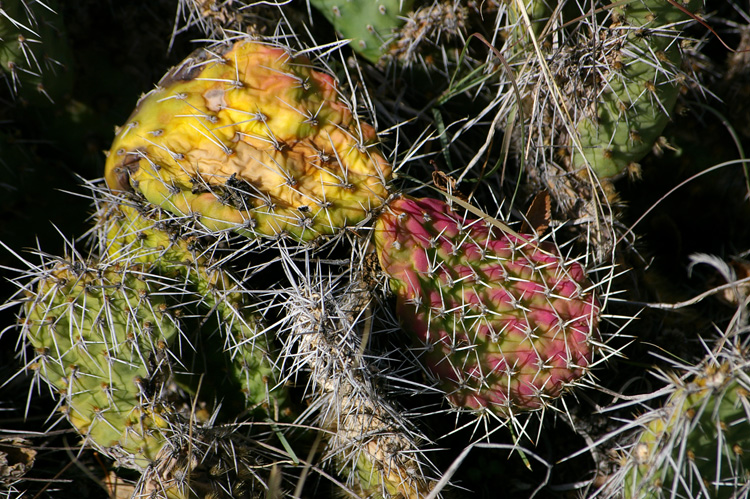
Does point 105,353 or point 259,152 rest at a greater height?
point 259,152

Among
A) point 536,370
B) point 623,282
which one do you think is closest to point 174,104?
point 536,370

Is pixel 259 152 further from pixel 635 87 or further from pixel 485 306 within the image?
pixel 635 87

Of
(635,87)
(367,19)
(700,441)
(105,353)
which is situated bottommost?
(700,441)

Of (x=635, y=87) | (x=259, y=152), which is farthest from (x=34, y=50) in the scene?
(x=635, y=87)

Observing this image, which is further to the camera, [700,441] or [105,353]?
[105,353]

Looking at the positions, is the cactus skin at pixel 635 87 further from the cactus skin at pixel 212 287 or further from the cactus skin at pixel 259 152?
the cactus skin at pixel 212 287

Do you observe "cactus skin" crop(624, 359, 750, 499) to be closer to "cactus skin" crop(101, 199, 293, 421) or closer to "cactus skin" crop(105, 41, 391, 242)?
"cactus skin" crop(105, 41, 391, 242)

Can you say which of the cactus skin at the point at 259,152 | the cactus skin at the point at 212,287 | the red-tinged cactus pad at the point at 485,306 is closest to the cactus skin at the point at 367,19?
the cactus skin at the point at 259,152
